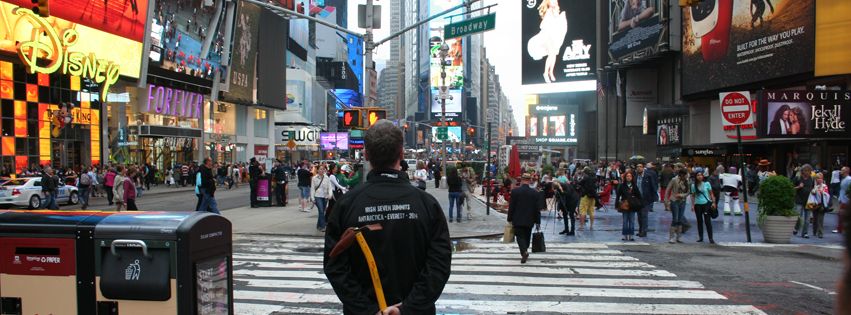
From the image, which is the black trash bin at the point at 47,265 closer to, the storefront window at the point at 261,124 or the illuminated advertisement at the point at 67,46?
the illuminated advertisement at the point at 67,46

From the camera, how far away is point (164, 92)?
4541cm

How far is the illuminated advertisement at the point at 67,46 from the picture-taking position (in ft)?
94.7

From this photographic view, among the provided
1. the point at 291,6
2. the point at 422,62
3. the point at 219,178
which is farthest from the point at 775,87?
the point at 422,62

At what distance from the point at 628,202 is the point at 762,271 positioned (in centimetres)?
409

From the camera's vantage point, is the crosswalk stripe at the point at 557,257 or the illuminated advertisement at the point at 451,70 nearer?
the crosswalk stripe at the point at 557,257

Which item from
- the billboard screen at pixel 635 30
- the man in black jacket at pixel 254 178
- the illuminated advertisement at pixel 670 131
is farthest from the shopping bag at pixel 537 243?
the billboard screen at pixel 635 30

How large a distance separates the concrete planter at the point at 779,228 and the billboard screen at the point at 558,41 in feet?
198

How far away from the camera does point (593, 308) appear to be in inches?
288

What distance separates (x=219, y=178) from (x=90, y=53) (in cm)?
1185

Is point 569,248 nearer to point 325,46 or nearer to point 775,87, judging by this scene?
point 775,87

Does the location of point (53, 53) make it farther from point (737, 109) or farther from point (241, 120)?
point (737, 109)

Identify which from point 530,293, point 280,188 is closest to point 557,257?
point 530,293

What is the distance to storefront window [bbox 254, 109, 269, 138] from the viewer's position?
217 ft

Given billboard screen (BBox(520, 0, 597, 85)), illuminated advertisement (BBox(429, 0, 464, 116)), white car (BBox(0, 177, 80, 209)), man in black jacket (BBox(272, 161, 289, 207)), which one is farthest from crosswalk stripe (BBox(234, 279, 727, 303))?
illuminated advertisement (BBox(429, 0, 464, 116))
